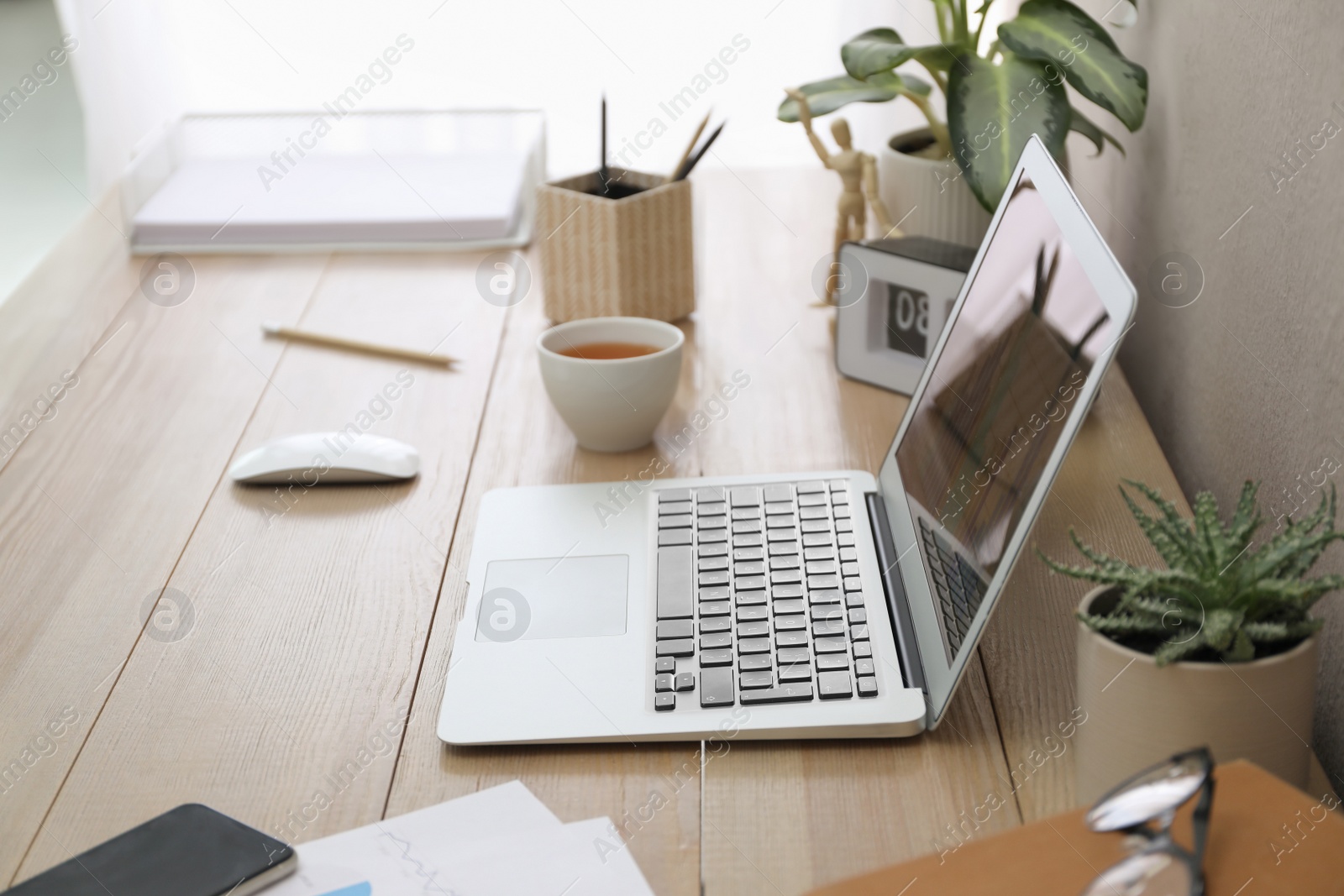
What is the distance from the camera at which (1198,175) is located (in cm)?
97

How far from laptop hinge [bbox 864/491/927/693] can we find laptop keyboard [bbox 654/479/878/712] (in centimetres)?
2

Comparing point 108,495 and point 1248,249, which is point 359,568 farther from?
point 1248,249

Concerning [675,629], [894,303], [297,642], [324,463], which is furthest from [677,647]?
[894,303]

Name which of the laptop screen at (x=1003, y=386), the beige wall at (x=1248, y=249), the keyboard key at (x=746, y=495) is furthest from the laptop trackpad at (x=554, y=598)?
the beige wall at (x=1248, y=249)

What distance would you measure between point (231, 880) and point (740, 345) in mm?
804

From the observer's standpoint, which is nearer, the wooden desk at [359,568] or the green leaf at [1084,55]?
the wooden desk at [359,568]

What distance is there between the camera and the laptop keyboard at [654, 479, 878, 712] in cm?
69

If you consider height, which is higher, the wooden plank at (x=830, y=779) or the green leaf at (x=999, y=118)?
the green leaf at (x=999, y=118)

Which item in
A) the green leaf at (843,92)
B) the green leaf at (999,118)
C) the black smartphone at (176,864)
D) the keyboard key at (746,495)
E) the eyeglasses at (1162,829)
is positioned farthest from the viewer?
the green leaf at (843,92)

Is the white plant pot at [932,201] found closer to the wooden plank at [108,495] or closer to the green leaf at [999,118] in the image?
the green leaf at [999,118]

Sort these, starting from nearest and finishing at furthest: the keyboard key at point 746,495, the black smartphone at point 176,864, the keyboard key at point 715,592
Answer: the black smartphone at point 176,864 < the keyboard key at point 715,592 < the keyboard key at point 746,495

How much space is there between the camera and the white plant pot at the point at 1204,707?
1.69 ft

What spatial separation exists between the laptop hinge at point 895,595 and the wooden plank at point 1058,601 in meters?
0.05

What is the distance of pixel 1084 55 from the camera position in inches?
40.8
